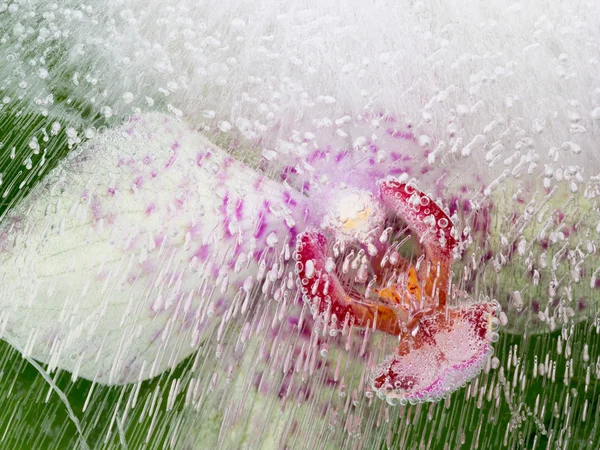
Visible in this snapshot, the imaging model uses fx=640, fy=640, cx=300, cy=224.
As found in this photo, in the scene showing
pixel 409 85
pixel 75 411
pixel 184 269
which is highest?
pixel 409 85

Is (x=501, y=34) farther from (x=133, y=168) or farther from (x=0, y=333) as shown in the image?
(x=0, y=333)

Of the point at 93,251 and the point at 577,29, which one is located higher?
the point at 577,29

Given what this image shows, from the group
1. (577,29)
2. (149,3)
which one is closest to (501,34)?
(577,29)

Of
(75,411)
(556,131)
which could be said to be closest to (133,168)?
(75,411)

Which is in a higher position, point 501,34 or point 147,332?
point 501,34

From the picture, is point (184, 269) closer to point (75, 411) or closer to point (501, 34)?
point (75, 411)

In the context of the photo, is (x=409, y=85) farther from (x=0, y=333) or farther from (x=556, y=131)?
(x=0, y=333)
